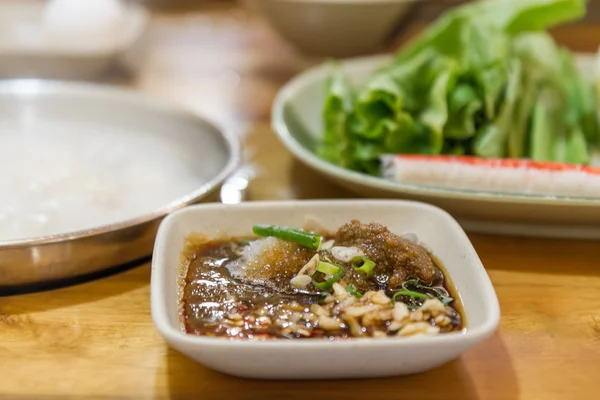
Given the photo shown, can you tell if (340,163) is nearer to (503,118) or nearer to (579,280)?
(503,118)

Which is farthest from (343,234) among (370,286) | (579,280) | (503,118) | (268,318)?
(503,118)

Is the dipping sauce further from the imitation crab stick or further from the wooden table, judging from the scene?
the imitation crab stick

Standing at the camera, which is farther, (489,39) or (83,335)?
(489,39)

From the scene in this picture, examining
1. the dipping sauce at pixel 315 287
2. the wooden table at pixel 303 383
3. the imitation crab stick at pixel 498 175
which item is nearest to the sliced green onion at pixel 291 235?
the dipping sauce at pixel 315 287

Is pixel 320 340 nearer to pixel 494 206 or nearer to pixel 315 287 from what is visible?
pixel 315 287

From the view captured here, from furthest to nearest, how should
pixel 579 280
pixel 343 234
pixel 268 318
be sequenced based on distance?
1. pixel 579 280
2. pixel 343 234
3. pixel 268 318

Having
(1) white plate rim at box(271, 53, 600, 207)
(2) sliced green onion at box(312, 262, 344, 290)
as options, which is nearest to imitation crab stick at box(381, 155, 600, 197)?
(1) white plate rim at box(271, 53, 600, 207)
